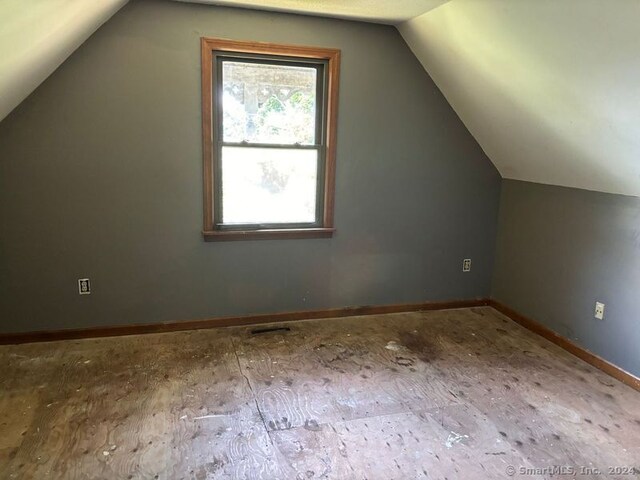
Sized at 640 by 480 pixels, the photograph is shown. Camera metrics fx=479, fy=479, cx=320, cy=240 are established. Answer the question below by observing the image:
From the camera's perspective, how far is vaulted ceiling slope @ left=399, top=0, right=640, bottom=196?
82.4 inches

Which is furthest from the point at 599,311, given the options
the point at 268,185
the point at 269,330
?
the point at 268,185

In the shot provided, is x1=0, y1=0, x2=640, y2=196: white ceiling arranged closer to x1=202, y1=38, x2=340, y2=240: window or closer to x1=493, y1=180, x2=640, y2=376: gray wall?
x1=493, y1=180, x2=640, y2=376: gray wall

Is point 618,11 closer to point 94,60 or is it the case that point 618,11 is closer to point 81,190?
point 94,60

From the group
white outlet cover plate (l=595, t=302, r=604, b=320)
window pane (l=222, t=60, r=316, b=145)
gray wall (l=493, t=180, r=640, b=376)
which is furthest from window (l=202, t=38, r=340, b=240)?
white outlet cover plate (l=595, t=302, r=604, b=320)

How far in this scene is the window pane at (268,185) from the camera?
3.35 m

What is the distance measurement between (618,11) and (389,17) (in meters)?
1.58

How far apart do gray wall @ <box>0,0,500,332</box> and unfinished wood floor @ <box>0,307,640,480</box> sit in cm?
34

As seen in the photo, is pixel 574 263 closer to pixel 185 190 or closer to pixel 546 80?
pixel 546 80

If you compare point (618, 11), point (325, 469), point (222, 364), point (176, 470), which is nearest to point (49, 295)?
point (222, 364)

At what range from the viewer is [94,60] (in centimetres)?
294

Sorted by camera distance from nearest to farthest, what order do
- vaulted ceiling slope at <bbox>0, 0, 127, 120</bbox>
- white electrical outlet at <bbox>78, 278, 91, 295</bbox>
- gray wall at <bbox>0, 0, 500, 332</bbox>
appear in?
vaulted ceiling slope at <bbox>0, 0, 127, 120</bbox>, gray wall at <bbox>0, 0, 500, 332</bbox>, white electrical outlet at <bbox>78, 278, 91, 295</bbox>

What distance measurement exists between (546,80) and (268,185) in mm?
1867

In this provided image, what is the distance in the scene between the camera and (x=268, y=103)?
3318 millimetres

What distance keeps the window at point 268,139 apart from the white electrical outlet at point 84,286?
831 mm
